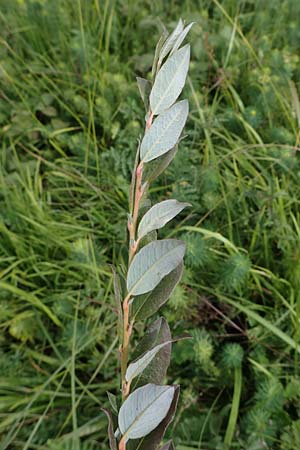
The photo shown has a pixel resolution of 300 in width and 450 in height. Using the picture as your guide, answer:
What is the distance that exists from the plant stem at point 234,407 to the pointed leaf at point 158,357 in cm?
68

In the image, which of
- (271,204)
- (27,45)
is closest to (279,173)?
(271,204)

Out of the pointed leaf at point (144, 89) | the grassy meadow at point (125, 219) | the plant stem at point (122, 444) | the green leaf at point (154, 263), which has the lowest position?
the grassy meadow at point (125, 219)

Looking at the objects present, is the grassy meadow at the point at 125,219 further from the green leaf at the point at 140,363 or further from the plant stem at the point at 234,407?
the green leaf at the point at 140,363

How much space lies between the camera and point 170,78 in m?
0.44

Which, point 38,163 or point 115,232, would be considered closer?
point 115,232

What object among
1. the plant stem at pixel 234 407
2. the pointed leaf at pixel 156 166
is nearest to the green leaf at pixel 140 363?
the pointed leaf at pixel 156 166

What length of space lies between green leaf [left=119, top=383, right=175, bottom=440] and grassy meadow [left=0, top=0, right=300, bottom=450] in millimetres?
615

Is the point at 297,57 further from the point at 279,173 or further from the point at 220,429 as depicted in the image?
the point at 220,429

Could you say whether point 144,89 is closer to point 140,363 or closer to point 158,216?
point 158,216

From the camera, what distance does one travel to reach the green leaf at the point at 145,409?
42 cm

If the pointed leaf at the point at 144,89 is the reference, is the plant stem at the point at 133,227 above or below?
below

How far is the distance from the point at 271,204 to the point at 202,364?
0.44 m

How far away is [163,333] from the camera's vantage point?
1.63 ft

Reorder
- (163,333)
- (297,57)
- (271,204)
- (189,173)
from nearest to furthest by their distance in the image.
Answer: (163,333) < (271,204) < (189,173) < (297,57)
